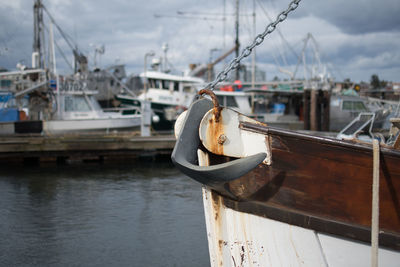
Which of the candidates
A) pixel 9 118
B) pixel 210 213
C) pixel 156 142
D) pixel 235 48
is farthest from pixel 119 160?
pixel 235 48

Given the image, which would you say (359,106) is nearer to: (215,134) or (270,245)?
(270,245)

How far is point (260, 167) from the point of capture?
2.93 metres

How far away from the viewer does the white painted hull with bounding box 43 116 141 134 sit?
742 inches

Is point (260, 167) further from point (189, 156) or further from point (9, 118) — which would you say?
point (9, 118)

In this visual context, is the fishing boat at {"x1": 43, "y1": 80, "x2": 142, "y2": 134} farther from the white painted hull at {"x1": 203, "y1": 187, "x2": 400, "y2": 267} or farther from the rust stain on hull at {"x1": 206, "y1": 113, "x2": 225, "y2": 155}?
the rust stain on hull at {"x1": 206, "y1": 113, "x2": 225, "y2": 155}

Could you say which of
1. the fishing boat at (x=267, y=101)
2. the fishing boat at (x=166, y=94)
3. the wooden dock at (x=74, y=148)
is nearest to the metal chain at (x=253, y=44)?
the wooden dock at (x=74, y=148)

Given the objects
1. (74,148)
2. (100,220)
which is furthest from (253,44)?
(74,148)

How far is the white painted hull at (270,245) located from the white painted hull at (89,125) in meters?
16.9

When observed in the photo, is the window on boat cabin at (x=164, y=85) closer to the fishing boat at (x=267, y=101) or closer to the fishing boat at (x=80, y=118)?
the fishing boat at (x=267, y=101)

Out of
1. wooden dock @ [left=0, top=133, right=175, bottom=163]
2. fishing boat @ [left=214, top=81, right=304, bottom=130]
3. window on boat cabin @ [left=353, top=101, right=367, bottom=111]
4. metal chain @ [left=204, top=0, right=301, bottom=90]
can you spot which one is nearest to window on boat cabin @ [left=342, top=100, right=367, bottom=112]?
window on boat cabin @ [left=353, top=101, right=367, bottom=111]

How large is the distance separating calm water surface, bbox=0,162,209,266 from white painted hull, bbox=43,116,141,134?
5.11 metres

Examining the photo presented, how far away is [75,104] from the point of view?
823 inches

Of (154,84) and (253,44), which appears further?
(154,84)

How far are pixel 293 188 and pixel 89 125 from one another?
17.8 meters
